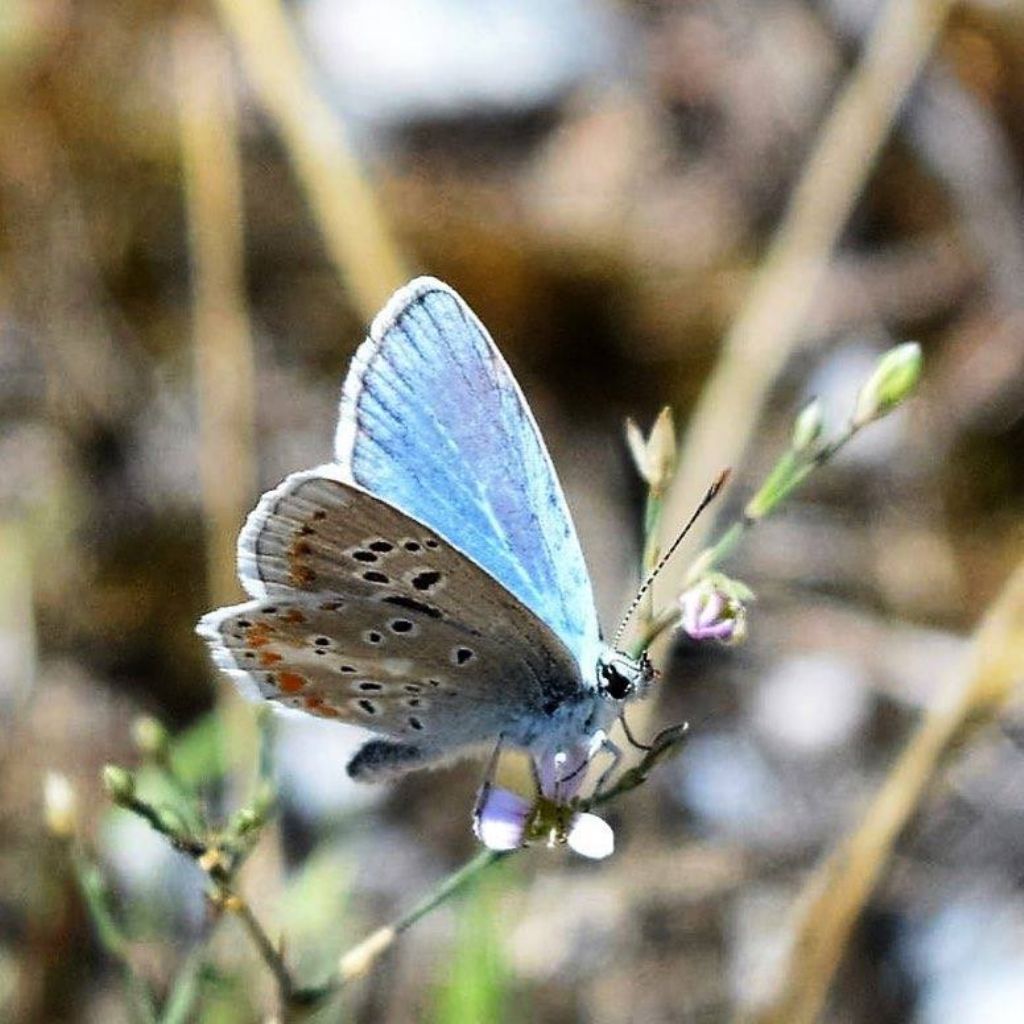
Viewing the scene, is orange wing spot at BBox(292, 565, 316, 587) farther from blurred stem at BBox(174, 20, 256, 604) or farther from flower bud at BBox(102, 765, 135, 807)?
blurred stem at BBox(174, 20, 256, 604)

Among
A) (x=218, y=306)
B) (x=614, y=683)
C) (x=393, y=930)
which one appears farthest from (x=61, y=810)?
(x=218, y=306)

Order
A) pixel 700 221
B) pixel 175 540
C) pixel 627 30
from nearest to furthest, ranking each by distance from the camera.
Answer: pixel 175 540, pixel 700 221, pixel 627 30

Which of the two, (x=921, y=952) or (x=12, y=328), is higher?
(x=12, y=328)

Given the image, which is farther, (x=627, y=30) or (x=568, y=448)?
(x=627, y=30)

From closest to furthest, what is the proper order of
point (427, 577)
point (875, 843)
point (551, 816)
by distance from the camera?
1. point (427, 577)
2. point (551, 816)
3. point (875, 843)

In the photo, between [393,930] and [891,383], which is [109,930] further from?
[891,383]

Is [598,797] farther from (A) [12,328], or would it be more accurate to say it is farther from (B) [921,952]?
(A) [12,328]

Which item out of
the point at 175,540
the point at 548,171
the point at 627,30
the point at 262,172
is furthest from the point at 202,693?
the point at 627,30
